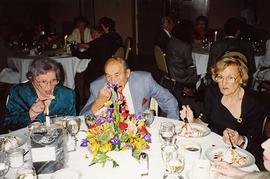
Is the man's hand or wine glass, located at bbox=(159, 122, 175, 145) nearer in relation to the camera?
wine glass, located at bbox=(159, 122, 175, 145)

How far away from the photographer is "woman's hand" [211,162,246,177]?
66.4 inches

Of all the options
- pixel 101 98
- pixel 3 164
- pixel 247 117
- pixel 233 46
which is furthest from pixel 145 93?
pixel 233 46

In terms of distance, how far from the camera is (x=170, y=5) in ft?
31.1

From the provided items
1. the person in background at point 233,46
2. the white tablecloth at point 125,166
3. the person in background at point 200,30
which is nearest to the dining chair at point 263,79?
the person in background at point 233,46

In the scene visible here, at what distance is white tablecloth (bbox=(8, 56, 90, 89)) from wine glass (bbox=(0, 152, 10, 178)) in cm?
348

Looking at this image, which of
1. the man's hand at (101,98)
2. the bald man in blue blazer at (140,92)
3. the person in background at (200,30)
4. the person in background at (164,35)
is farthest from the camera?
the person in background at (200,30)

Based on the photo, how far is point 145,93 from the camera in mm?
2896

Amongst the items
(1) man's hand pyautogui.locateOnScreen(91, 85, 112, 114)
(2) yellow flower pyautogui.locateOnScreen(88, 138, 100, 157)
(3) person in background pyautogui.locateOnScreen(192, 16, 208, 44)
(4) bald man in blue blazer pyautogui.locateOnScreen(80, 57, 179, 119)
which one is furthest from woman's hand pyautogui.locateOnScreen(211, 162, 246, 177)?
(3) person in background pyautogui.locateOnScreen(192, 16, 208, 44)

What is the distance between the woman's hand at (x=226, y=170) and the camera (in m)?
1.69

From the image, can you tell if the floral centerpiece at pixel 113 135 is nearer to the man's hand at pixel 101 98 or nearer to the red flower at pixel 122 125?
the red flower at pixel 122 125

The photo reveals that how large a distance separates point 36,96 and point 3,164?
1.12m

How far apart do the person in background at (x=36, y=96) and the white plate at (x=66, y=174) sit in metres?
1.00

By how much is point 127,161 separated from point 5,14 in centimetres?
704

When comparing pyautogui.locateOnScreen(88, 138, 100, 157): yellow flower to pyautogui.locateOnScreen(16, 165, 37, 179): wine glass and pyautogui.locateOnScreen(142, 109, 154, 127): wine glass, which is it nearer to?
pyautogui.locateOnScreen(16, 165, 37, 179): wine glass
